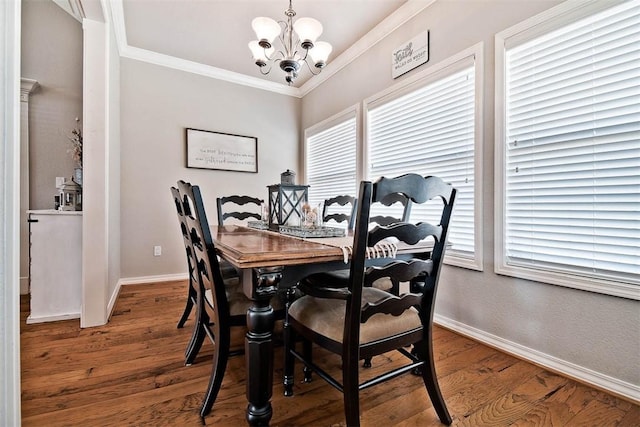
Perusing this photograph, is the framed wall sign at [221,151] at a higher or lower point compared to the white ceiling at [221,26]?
lower

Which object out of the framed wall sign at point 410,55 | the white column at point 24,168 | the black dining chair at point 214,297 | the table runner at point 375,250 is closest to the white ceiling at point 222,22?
the framed wall sign at point 410,55

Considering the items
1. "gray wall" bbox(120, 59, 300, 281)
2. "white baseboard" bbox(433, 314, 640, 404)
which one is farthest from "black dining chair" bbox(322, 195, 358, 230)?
"gray wall" bbox(120, 59, 300, 281)

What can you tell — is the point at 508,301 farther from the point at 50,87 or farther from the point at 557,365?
the point at 50,87

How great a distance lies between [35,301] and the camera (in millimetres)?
2330

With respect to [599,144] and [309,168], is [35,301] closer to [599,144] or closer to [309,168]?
[309,168]

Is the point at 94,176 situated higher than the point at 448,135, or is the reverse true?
the point at 448,135

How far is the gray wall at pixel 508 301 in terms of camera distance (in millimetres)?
1505

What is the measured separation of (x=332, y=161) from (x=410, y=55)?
1543mm

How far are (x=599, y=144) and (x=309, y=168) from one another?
10.6ft

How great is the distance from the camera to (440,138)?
2412 millimetres

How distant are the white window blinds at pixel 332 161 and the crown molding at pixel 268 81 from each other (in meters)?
0.68

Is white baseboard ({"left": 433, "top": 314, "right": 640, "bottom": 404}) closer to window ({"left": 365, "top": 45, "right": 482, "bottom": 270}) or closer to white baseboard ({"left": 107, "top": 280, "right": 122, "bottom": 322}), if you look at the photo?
window ({"left": 365, "top": 45, "right": 482, "bottom": 270})

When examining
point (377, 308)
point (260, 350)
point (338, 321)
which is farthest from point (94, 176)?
point (377, 308)

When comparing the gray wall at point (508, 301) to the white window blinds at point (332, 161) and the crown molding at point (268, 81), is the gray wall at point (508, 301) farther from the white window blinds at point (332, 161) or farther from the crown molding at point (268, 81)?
the white window blinds at point (332, 161)
